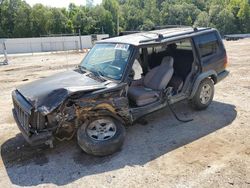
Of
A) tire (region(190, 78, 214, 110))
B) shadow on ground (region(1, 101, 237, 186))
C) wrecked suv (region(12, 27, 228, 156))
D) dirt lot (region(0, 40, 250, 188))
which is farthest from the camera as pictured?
tire (region(190, 78, 214, 110))

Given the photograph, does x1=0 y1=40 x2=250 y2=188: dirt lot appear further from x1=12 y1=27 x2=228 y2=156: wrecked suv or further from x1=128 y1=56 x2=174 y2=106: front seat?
x1=128 y1=56 x2=174 y2=106: front seat

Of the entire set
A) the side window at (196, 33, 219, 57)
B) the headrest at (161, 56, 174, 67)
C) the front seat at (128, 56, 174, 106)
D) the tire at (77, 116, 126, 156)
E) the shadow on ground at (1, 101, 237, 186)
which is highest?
the side window at (196, 33, 219, 57)

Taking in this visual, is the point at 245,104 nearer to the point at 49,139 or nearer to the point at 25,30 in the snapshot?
the point at 49,139

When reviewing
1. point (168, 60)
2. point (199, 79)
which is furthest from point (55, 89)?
point (199, 79)

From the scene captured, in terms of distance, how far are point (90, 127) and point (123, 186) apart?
118 centimetres

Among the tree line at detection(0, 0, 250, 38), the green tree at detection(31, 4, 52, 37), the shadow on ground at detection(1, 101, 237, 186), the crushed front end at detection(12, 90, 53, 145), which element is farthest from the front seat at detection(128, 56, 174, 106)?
the green tree at detection(31, 4, 52, 37)

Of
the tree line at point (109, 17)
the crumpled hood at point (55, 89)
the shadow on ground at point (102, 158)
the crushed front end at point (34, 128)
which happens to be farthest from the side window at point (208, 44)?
the tree line at point (109, 17)

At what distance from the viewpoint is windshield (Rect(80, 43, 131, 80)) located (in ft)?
15.8

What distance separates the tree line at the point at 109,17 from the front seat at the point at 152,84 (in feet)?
103

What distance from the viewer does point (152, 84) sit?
557cm

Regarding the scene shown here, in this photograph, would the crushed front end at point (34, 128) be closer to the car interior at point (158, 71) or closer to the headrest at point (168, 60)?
the car interior at point (158, 71)

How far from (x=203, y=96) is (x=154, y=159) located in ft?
8.01

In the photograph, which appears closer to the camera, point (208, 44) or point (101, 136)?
point (101, 136)

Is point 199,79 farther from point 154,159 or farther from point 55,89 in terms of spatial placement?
point 55,89
